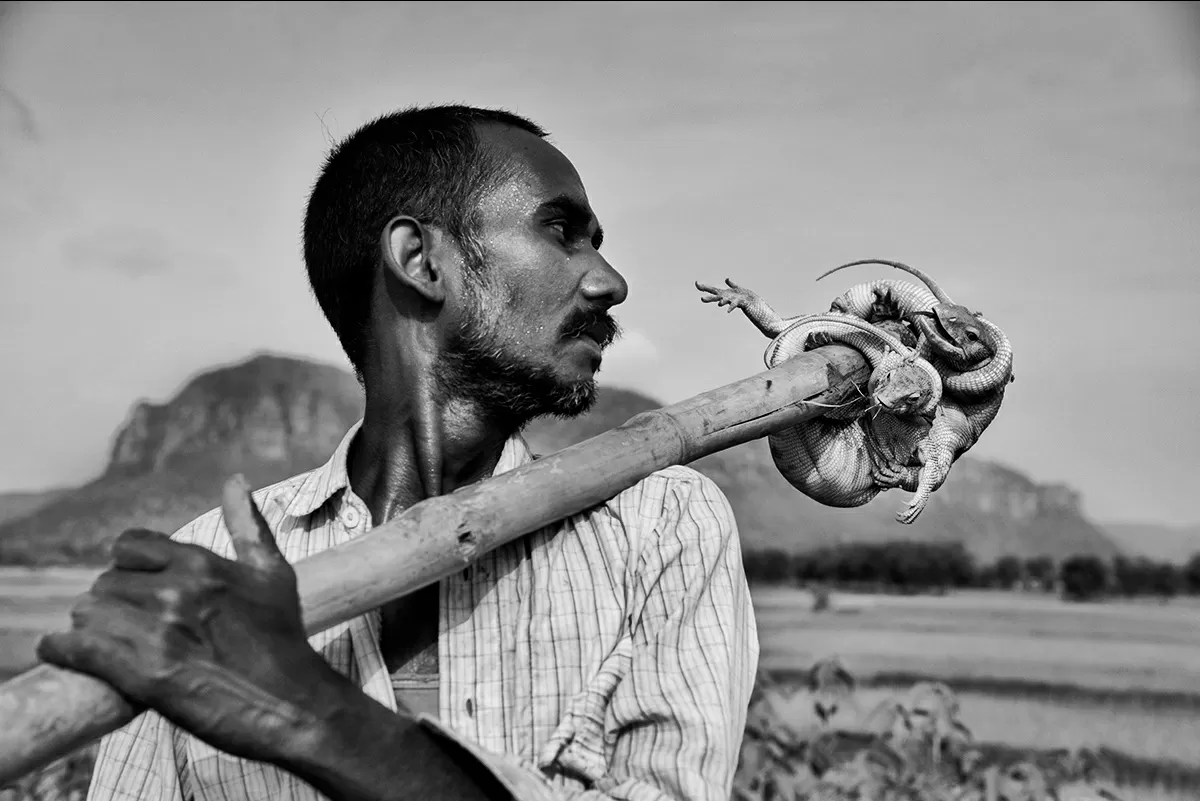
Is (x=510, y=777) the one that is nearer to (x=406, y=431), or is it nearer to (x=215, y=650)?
(x=215, y=650)

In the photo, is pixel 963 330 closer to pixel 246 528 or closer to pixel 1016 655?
pixel 246 528

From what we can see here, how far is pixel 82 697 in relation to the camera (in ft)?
4.13

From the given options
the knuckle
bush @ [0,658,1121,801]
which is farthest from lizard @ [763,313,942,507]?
bush @ [0,658,1121,801]

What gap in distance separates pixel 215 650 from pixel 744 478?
5.49 meters

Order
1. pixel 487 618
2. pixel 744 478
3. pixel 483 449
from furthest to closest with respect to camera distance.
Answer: pixel 744 478
pixel 483 449
pixel 487 618

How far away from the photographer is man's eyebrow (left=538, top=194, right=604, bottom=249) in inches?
76.2

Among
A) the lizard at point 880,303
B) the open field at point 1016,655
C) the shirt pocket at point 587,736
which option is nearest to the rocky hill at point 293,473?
the open field at point 1016,655

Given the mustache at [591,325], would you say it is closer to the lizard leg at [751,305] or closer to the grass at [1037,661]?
the lizard leg at [751,305]

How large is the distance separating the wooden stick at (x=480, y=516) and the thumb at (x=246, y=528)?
0.25ft

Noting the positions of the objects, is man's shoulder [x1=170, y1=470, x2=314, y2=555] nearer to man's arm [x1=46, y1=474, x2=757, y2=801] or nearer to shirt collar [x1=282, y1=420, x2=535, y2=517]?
shirt collar [x1=282, y1=420, x2=535, y2=517]

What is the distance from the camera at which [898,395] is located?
1.99m

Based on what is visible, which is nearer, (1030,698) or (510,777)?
(510,777)

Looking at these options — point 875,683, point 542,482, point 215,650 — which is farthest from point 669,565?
point 875,683

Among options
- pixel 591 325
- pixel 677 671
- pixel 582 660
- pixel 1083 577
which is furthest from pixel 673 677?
pixel 1083 577
